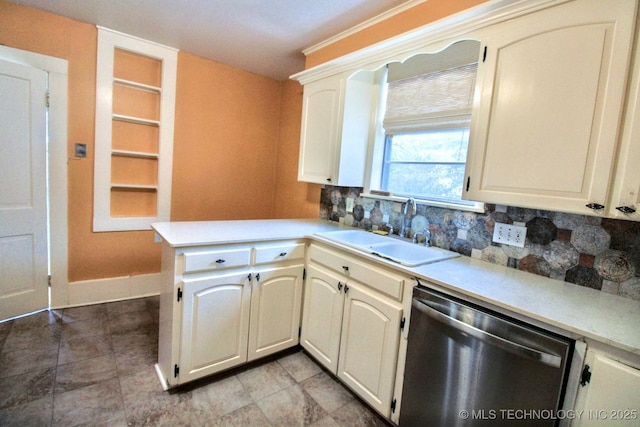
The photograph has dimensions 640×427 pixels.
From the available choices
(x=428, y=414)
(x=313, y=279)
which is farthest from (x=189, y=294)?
(x=428, y=414)

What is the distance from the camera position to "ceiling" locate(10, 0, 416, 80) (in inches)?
79.8

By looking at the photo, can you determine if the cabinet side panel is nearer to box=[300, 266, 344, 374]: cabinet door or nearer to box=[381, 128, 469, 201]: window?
box=[300, 266, 344, 374]: cabinet door

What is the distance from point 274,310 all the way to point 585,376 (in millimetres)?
1571

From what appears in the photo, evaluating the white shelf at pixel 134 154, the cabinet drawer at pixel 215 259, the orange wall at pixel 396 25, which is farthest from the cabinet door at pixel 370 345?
the white shelf at pixel 134 154

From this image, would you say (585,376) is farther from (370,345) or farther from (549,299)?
(370,345)

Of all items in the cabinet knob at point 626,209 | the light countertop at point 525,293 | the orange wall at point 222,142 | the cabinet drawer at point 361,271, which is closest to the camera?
the light countertop at point 525,293

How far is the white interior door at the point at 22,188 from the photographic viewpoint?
7.39ft

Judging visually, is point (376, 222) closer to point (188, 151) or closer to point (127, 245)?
point (188, 151)

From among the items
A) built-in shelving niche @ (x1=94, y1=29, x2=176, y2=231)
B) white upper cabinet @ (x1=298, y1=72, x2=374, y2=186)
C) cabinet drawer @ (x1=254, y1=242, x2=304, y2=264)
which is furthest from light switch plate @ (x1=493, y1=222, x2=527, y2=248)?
built-in shelving niche @ (x1=94, y1=29, x2=176, y2=231)

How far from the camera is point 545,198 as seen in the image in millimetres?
1287

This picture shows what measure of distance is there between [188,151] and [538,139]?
292 cm

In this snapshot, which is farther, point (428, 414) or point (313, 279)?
point (313, 279)

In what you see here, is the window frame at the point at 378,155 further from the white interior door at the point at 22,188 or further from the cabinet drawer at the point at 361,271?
the white interior door at the point at 22,188

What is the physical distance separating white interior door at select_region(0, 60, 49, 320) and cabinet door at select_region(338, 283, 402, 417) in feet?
8.39
